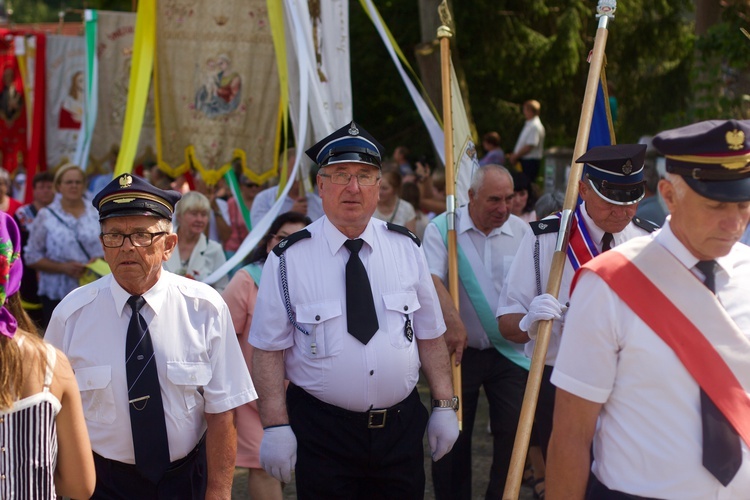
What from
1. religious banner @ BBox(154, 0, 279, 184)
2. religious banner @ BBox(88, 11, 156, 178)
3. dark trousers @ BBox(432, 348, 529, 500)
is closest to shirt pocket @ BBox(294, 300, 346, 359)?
dark trousers @ BBox(432, 348, 529, 500)

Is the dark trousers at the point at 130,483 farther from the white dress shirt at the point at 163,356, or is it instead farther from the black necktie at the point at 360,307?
the black necktie at the point at 360,307

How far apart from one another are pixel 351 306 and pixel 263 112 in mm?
4955

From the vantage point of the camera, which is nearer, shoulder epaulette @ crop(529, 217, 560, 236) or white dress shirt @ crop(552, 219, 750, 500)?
white dress shirt @ crop(552, 219, 750, 500)

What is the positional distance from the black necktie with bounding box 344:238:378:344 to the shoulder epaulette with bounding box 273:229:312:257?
26 centimetres

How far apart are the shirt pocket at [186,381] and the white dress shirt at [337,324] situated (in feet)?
1.96

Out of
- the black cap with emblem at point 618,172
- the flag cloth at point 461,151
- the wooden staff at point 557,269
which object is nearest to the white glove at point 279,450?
the wooden staff at point 557,269

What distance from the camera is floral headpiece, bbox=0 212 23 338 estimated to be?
270cm

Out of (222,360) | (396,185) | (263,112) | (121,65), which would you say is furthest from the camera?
(121,65)

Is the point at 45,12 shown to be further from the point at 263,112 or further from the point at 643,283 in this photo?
the point at 643,283

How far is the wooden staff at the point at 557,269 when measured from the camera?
3.46 m

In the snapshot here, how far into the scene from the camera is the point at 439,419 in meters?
4.36

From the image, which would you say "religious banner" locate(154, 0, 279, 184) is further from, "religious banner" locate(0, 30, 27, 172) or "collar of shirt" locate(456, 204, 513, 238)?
"religious banner" locate(0, 30, 27, 172)

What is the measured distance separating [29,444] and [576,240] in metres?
2.64

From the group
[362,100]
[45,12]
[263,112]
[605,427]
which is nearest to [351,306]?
[605,427]
